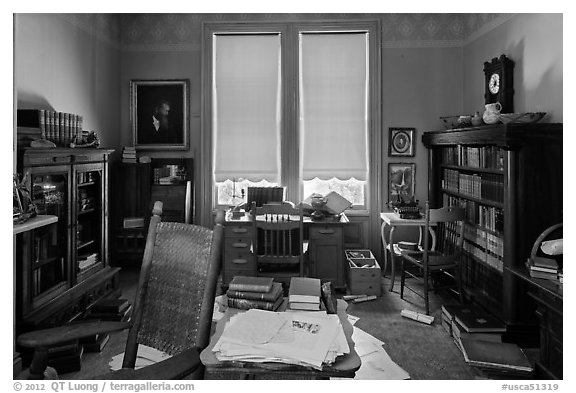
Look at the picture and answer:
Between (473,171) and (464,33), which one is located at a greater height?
(464,33)

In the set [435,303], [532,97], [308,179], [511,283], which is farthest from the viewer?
[308,179]

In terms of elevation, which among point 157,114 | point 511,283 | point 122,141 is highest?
point 157,114

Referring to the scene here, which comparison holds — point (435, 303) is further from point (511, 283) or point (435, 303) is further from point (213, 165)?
point (213, 165)

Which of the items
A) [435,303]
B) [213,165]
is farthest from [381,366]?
[213,165]

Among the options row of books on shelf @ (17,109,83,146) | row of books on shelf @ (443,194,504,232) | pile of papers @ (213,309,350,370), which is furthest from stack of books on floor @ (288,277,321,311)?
row of books on shelf @ (17,109,83,146)

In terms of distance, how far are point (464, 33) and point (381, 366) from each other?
4.33m

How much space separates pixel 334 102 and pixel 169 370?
4.59m

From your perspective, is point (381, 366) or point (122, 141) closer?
point (381, 366)

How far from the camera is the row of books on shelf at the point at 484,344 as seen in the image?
2.82m

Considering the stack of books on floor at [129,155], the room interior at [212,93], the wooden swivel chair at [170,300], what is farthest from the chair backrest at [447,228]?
the stack of books on floor at [129,155]

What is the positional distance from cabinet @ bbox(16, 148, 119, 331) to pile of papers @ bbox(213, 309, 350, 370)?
6.77 feet

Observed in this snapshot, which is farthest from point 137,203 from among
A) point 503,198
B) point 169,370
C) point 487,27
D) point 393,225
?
point 487,27

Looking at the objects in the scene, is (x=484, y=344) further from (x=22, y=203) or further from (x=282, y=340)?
(x=22, y=203)

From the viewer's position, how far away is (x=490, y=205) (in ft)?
12.8
